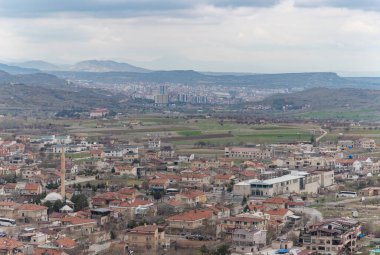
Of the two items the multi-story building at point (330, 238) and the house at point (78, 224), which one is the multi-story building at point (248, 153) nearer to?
the house at point (78, 224)

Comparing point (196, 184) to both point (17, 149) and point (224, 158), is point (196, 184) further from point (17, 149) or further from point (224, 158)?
point (17, 149)

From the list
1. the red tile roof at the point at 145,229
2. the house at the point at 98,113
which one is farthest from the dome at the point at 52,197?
the house at the point at 98,113

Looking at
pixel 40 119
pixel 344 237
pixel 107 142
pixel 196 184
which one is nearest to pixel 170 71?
pixel 40 119

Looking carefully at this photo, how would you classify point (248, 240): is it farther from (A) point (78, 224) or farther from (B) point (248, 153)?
(B) point (248, 153)

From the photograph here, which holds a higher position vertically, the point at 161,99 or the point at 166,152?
the point at 166,152

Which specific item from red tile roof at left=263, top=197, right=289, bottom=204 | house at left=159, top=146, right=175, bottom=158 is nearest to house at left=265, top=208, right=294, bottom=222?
red tile roof at left=263, top=197, right=289, bottom=204

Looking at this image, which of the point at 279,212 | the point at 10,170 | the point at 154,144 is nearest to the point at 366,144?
the point at 154,144
